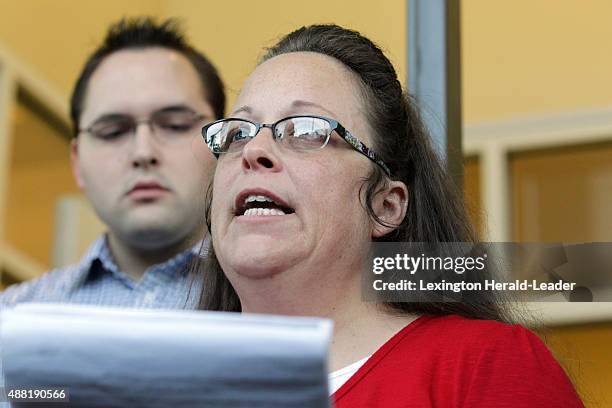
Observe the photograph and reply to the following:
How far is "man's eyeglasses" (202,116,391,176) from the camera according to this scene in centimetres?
161

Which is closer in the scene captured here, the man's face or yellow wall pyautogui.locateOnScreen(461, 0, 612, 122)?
the man's face

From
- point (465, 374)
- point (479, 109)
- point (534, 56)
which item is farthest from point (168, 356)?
point (479, 109)

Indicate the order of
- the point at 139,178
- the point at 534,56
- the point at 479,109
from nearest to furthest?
the point at 139,178
the point at 534,56
the point at 479,109

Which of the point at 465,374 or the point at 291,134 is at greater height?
the point at 291,134

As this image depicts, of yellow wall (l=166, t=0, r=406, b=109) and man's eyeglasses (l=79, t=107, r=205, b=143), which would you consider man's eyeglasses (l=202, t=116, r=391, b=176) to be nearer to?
yellow wall (l=166, t=0, r=406, b=109)

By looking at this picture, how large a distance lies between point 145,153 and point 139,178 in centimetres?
5

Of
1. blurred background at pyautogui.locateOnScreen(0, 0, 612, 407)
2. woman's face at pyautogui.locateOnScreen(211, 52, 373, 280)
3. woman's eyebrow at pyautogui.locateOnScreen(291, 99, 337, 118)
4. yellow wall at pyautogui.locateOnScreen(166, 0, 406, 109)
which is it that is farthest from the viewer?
yellow wall at pyautogui.locateOnScreen(166, 0, 406, 109)

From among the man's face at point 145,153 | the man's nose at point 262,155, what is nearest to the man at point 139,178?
the man's face at point 145,153

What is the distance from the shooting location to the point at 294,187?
1.57m

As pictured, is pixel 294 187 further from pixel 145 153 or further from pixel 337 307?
pixel 145 153

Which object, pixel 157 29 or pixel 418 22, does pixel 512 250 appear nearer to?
pixel 418 22

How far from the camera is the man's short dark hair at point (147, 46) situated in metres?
2.57

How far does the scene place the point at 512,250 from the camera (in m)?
1.79

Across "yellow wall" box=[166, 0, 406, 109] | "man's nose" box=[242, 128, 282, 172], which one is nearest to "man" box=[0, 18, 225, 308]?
"yellow wall" box=[166, 0, 406, 109]
